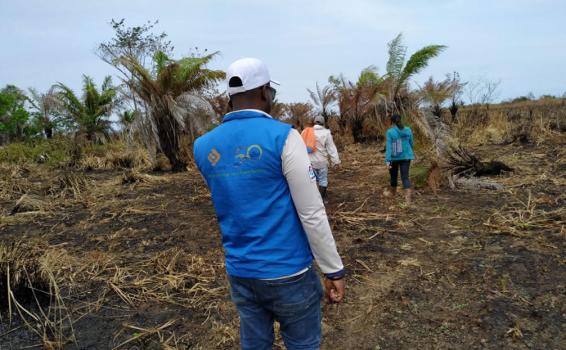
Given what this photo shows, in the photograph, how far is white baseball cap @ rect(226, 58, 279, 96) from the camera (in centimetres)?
182

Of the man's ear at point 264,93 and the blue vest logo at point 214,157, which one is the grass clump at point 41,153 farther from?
the man's ear at point 264,93

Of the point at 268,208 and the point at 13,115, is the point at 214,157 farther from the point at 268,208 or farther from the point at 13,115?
the point at 13,115

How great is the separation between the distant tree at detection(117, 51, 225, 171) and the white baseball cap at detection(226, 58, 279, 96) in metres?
9.51

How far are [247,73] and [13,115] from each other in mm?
25464

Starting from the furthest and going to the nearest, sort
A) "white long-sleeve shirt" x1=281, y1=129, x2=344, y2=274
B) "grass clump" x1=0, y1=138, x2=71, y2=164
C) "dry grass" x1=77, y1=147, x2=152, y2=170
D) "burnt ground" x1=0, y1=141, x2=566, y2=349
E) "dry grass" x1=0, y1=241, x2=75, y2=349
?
1. "grass clump" x1=0, y1=138, x2=71, y2=164
2. "dry grass" x1=77, y1=147, x2=152, y2=170
3. "dry grass" x1=0, y1=241, x2=75, y2=349
4. "burnt ground" x1=0, y1=141, x2=566, y2=349
5. "white long-sleeve shirt" x1=281, y1=129, x2=344, y2=274

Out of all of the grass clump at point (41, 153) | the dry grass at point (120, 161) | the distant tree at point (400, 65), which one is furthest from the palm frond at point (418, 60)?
the grass clump at point (41, 153)

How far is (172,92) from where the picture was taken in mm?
11273

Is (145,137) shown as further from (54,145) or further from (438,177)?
(438,177)

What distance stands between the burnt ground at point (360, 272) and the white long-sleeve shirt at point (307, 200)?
1580mm

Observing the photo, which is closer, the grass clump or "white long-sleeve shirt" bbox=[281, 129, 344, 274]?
"white long-sleeve shirt" bbox=[281, 129, 344, 274]

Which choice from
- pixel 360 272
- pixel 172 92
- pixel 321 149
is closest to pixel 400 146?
pixel 321 149

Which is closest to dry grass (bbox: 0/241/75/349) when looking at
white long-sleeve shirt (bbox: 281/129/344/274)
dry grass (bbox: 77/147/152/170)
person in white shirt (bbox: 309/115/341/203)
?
white long-sleeve shirt (bbox: 281/129/344/274)

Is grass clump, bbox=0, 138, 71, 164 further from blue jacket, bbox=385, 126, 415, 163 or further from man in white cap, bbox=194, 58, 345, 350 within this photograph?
man in white cap, bbox=194, 58, 345, 350

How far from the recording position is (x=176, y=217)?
6.75m
